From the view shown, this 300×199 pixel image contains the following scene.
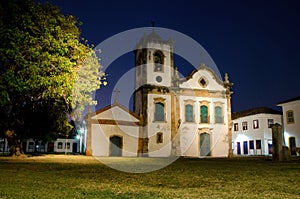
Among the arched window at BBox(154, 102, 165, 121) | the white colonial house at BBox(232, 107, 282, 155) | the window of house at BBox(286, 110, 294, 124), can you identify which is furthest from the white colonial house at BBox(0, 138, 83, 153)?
the window of house at BBox(286, 110, 294, 124)

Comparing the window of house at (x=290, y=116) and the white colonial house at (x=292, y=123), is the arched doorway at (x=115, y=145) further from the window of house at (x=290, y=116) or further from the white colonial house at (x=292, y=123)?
the window of house at (x=290, y=116)

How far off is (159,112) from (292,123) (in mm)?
15713

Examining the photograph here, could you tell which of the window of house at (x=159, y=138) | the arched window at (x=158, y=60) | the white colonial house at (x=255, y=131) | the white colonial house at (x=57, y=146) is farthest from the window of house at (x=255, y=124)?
the white colonial house at (x=57, y=146)

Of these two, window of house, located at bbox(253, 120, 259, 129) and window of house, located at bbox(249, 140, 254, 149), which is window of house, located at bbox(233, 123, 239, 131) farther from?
window of house, located at bbox(253, 120, 259, 129)

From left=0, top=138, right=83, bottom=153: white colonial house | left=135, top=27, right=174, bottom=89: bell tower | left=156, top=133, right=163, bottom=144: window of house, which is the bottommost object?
left=0, top=138, right=83, bottom=153: white colonial house

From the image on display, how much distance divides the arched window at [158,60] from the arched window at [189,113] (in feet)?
16.2

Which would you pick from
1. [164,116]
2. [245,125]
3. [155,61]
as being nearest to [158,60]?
[155,61]

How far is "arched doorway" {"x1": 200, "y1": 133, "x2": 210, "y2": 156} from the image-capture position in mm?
30469

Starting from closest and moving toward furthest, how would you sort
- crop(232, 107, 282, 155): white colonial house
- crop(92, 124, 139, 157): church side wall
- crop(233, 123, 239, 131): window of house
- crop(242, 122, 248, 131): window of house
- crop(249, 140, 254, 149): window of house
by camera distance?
crop(92, 124, 139, 157): church side wall < crop(232, 107, 282, 155): white colonial house < crop(249, 140, 254, 149): window of house < crop(242, 122, 248, 131): window of house < crop(233, 123, 239, 131): window of house

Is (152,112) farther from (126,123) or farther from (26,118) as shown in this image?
(26,118)

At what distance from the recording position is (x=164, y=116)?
30094 mm

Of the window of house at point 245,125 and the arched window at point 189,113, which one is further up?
the arched window at point 189,113

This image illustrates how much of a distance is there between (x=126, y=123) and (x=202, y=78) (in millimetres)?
10073

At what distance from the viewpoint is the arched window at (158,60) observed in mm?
31695
